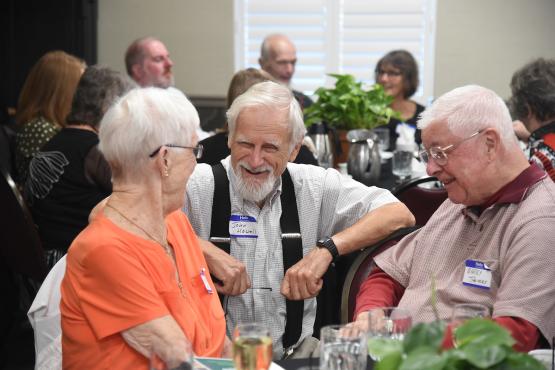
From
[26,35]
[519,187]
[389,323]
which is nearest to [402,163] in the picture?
[519,187]

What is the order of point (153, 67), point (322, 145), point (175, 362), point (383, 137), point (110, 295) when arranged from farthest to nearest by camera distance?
point (153, 67)
point (383, 137)
point (322, 145)
point (110, 295)
point (175, 362)

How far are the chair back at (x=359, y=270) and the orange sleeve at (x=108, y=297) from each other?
79cm

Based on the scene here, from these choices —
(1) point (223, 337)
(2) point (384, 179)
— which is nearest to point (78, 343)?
(1) point (223, 337)

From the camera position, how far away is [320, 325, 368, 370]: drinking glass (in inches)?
64.2

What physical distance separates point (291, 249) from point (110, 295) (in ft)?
3.03

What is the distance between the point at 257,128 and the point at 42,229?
1.90m

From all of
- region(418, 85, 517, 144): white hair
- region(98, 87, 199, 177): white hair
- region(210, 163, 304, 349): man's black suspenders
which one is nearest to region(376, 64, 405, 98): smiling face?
region(210, 163, 304, 349): man's black suspenders

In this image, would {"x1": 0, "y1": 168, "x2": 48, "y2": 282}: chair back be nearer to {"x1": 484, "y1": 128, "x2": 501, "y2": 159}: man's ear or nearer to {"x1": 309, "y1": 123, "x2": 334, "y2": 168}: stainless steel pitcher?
{"x1": 309, "y1": 123, "x2": 334, "y2": 168}: stainless steel pitcher

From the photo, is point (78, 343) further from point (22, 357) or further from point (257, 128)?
point (22, 357)

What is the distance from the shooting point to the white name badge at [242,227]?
261 centimetres

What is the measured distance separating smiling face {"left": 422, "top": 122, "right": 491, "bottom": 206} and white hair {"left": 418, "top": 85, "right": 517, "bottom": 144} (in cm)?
3

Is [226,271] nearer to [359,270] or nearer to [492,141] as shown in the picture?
[359,270]

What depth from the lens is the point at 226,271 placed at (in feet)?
8.02

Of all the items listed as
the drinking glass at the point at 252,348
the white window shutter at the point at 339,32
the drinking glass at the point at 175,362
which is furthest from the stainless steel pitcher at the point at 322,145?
the white window shutter at the point at 339,32
